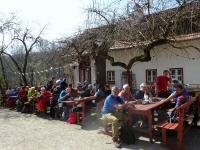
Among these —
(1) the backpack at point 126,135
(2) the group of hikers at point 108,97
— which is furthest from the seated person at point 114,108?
(1) the backpack at point 126,135

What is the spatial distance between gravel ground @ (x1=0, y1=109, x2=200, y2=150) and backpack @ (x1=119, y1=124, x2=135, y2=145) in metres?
0.16

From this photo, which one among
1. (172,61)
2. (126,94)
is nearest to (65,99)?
(126,94)

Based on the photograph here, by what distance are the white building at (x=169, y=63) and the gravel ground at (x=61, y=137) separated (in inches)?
176

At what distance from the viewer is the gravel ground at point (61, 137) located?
8.67 meters

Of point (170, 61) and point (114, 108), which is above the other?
point (170, 61)

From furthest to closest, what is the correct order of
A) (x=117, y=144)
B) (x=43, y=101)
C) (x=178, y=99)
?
(x=43, y=101) → (x=117, y=144) → (x=178, y=99)

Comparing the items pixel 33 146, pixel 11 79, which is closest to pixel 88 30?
pixel 33 146

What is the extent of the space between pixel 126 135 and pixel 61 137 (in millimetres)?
2191

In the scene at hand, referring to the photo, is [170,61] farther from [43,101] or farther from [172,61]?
[43,101]

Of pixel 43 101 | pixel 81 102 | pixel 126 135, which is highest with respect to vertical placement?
pixel 81 102

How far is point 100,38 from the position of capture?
13766 millimetres

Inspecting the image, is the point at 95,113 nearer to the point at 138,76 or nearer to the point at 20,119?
the point at 20,119

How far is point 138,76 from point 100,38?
23.4 ft

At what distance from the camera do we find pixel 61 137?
10031 mm
